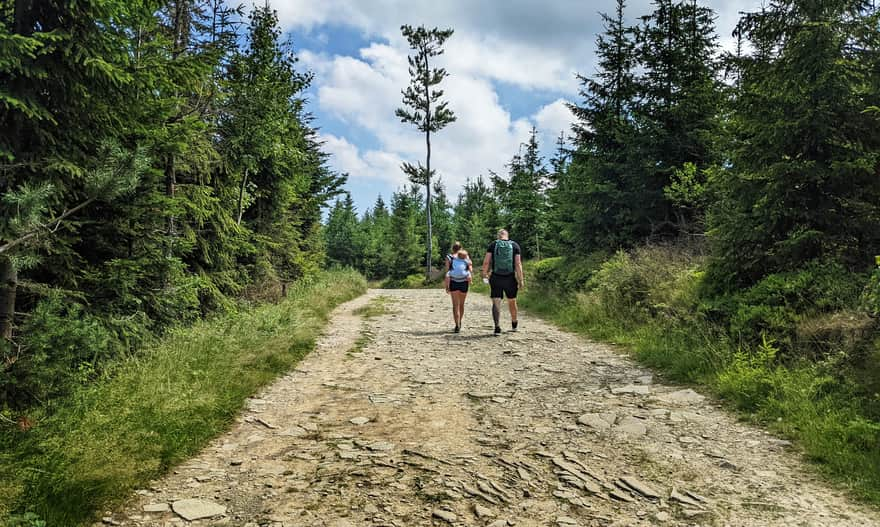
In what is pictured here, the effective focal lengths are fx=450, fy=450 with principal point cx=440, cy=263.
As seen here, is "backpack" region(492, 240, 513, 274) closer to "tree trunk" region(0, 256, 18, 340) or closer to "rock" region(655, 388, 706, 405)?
"rock" region(655, 388, 706, 405)

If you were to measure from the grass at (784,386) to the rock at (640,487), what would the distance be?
1451mm

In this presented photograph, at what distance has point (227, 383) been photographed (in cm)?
564

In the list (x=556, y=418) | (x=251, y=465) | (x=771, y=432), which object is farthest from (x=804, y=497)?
(x=251, y=465)

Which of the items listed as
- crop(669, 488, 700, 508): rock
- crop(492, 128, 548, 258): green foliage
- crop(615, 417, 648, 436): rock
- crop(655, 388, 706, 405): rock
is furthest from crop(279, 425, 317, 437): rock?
crop(492, 128, 548, 258): green foliage

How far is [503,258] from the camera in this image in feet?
33.6

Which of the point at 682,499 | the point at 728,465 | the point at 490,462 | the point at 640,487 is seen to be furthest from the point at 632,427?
the point at 490,462

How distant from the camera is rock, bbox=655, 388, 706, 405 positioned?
5465 millimetres

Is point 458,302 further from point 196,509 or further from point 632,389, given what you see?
point 196,509

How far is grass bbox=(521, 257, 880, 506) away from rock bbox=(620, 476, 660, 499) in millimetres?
1451

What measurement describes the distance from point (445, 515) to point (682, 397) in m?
3.92

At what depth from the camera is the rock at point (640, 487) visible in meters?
3.34

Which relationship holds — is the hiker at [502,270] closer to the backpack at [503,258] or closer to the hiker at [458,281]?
the backpack at [503,258]

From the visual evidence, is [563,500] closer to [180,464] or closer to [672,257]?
[180,464]

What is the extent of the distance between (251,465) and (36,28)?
5291 millimetres
